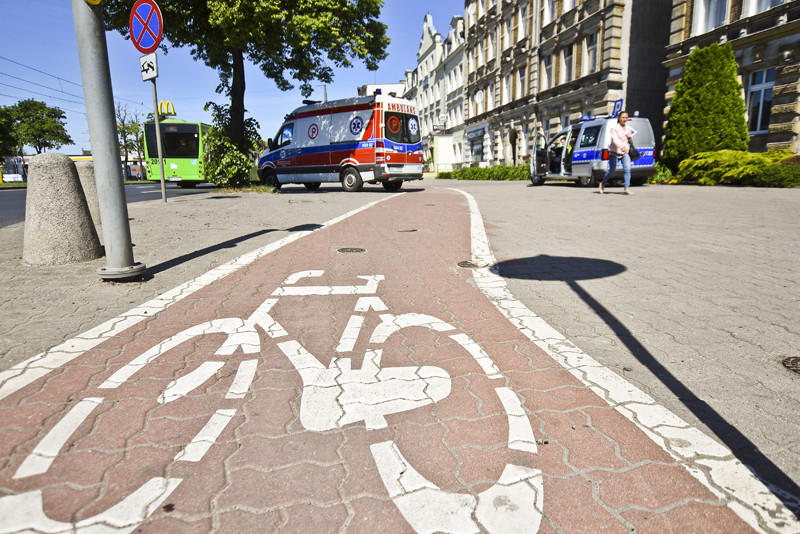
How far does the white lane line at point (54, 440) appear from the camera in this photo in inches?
76.9

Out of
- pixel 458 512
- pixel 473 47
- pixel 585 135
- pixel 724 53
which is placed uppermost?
pixel 473 47

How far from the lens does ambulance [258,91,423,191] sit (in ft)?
57.2

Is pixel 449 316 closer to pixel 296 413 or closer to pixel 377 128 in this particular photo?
pixel 296 413

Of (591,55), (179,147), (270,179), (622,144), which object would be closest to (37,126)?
(179,147)

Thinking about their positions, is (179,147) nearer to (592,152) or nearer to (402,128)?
(402,128)

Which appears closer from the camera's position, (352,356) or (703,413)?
(703,413)

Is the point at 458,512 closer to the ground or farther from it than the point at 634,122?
closer to the ground

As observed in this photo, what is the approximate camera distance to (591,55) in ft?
87.7

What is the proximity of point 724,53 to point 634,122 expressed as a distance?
4.85 m

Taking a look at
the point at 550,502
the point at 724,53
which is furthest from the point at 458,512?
the point at 724,53

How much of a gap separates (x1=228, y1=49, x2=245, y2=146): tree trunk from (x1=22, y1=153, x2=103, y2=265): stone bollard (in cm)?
1175

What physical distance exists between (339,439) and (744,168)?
17264 millimetres

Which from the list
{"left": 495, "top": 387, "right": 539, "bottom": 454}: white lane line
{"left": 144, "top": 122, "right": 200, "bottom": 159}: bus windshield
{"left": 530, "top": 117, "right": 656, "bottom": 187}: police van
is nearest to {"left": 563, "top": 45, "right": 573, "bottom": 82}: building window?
{"left": 530, "top": 117, "right": 656, "bottom": 187}: police van

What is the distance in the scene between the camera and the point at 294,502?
5.79 ft
